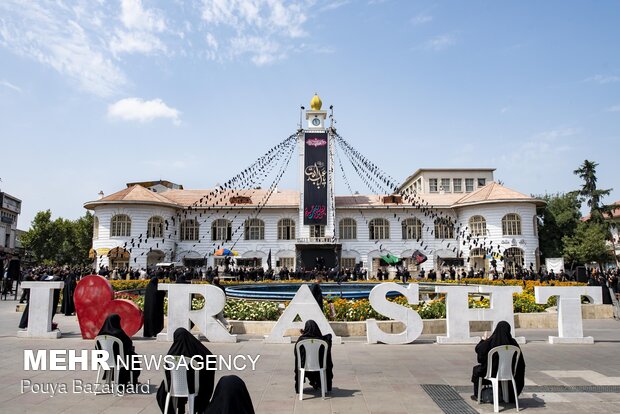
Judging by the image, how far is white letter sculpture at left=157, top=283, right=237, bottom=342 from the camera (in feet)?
37.2

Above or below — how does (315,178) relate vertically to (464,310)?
above

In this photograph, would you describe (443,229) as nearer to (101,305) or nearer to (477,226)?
(477,226)

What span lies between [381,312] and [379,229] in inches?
1173

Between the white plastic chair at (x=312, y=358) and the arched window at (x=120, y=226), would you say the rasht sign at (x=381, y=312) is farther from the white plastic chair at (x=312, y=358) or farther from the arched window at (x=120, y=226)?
the arched window at (x=120, y=226)

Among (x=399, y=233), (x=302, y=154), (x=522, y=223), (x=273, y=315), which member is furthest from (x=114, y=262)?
(x=522, y=223)

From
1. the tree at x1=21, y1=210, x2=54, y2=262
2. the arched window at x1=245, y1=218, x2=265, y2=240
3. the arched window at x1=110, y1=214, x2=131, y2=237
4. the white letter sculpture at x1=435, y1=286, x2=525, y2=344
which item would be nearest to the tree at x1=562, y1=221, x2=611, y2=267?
the arched window at x1=245, y1=218, x2=265, y2=240

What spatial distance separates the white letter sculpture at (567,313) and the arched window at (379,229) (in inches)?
1120

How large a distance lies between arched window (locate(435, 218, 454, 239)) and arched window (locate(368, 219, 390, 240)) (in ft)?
13.7

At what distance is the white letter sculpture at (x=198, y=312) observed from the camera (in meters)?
11.3

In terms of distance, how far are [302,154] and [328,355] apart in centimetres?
3359

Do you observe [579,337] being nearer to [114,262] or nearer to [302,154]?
[302,154]

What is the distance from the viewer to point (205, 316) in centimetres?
1168

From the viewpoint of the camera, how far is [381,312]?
11.3m

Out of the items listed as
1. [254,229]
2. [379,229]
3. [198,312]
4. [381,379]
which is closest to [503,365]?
[381,379]
